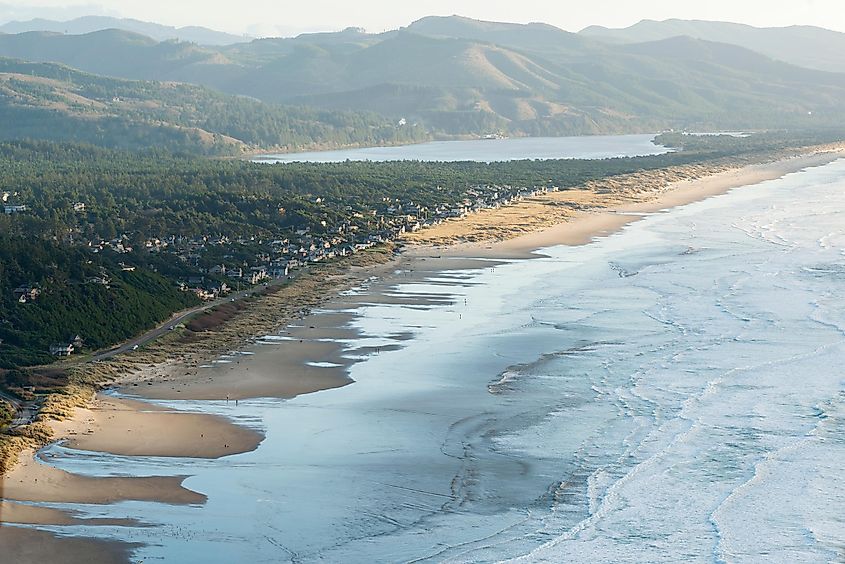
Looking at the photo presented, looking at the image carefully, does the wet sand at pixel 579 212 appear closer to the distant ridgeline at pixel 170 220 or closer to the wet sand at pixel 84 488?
the distant ridgeline at pixel 170 220

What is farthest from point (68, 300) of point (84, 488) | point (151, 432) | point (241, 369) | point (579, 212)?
point (579, 212)

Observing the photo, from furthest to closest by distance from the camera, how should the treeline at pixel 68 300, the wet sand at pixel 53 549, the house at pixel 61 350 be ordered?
the treeline at pixel 68 300, the house at pixel 61 350, the wet sand at pixel 53 549

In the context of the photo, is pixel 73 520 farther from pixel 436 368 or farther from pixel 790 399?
pixel 790 399

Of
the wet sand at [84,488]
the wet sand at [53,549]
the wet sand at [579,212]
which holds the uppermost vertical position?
the wet sand at [579,212]

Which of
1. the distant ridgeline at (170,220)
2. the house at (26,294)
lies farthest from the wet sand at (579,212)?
the house at (26,294)

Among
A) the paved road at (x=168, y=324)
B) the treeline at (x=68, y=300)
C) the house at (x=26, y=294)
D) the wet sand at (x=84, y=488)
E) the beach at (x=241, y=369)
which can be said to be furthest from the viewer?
the house at (x=26, y=294)

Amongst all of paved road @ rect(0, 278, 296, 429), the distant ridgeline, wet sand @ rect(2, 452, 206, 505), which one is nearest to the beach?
wet sand @ rect(2, 452, 206, 505)

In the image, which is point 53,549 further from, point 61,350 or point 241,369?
point 61,350
